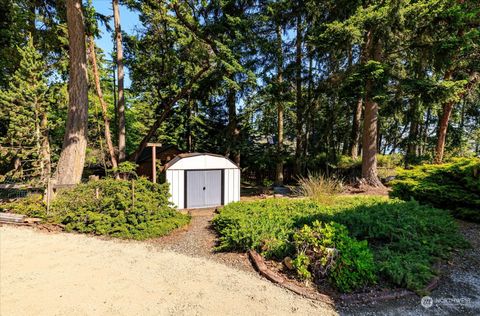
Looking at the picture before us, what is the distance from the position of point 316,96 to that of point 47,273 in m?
12.2

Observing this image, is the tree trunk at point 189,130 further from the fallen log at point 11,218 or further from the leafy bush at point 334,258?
the leafy bush at point 334,258

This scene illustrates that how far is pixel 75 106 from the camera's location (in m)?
7.48

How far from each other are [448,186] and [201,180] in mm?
7049

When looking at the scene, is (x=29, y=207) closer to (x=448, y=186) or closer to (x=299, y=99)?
(x=448, y=186)

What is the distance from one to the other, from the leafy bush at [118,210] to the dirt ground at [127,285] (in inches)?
26.7

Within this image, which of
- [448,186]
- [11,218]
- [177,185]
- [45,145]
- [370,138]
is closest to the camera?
[11,218]

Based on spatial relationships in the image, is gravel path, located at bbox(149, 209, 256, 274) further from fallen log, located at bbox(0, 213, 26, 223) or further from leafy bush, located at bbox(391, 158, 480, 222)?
leafy bush, located at bbox(391, 158, 480, 222)

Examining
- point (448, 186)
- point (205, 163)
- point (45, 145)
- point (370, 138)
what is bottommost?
point (448, 186)

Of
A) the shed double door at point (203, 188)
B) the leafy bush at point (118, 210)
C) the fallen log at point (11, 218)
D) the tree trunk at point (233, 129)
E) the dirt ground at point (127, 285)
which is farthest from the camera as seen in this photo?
the tree trunk at point (233, 129)

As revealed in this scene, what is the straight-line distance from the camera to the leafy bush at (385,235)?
3309mm

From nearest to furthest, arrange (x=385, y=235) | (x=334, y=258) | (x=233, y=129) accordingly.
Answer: (x=334, y=258) → (x=385, y=235) → (x=233, y=129)

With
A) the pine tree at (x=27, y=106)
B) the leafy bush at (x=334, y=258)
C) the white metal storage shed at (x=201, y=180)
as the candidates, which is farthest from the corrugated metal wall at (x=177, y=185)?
the leafy bush at (x=334, y=258)

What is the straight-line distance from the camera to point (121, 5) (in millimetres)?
9164

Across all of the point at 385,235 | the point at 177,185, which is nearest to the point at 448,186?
the point at 385,235
